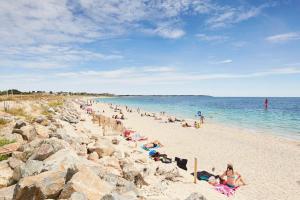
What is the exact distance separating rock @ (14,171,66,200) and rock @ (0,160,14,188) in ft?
6.75

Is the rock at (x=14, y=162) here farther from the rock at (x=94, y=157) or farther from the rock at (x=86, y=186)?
the rock at (x=86, y=186)

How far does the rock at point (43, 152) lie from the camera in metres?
8.31

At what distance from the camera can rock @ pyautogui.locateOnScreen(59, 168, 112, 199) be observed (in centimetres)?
520

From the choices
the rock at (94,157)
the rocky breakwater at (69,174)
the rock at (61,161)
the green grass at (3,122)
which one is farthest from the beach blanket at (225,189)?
the green grass at (3,122)

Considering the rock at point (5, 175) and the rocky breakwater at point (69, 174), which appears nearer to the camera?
the rocky breakwater at point (69, 174)

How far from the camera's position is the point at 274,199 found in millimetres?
9875

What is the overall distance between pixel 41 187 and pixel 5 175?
3.38 m

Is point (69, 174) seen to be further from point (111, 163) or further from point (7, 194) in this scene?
point (111, 163)

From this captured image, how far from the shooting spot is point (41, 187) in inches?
217

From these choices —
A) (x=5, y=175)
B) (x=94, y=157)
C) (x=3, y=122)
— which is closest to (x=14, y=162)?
(x=5, y=175)

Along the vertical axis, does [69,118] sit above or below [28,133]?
below

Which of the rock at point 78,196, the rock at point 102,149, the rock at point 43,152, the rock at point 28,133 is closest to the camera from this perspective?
the rock at point 78,196

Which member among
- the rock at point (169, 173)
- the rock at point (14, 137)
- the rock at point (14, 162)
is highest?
the rock at point (14, 137)

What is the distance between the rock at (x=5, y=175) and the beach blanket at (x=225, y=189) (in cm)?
757
